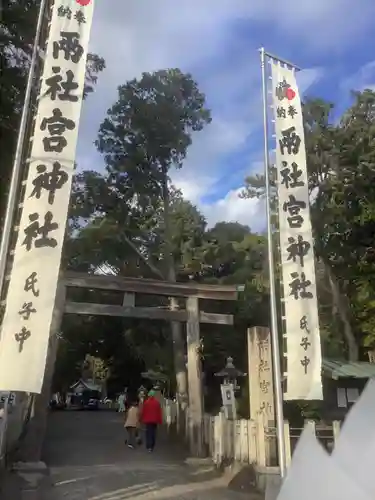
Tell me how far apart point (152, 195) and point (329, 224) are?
7.62 metres

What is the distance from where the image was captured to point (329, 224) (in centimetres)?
2014

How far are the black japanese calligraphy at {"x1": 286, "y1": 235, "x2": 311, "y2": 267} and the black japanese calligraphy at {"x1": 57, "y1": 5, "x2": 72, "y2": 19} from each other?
451cm

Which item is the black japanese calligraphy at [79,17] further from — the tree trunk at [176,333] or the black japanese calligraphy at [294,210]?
the tree trunk at [176,333]

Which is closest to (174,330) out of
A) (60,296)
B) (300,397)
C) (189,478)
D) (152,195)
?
(152,195)

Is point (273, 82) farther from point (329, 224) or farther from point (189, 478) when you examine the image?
point (329, 224)

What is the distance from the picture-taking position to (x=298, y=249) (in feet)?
27.9

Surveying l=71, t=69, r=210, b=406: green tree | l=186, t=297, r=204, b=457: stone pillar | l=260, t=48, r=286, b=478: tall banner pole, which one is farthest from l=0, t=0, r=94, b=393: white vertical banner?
l=71, t=69, r=210, b=406: green tree

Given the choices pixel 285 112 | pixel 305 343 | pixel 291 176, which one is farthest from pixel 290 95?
pixel 305 343

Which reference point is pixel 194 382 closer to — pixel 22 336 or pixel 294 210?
pixel 294 210

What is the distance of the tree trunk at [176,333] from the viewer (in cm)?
1814

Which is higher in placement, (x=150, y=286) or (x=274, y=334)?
(x=150, y=286)

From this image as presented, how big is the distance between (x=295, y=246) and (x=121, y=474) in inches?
219

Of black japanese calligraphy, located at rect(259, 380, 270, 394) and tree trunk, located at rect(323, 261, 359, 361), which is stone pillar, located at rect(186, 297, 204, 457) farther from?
tree trunk, located at rect(323, 261, 359, 361)

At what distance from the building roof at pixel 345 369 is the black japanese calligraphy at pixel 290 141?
30.9ft
